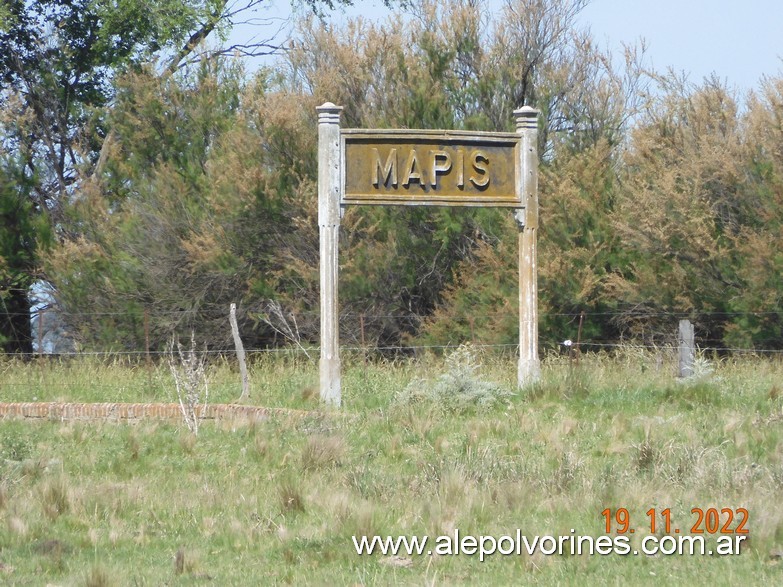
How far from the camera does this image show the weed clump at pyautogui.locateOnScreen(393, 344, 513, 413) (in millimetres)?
12000

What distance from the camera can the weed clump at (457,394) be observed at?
39.4 ft

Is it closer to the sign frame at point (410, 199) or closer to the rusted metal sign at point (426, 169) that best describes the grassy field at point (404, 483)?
the sign frame at point (410, 199)

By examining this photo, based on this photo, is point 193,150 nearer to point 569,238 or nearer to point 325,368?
point 569,238

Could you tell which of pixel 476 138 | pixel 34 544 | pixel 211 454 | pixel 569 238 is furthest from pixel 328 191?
pixel 569 238

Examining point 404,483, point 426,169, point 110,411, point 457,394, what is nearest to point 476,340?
point 426,169

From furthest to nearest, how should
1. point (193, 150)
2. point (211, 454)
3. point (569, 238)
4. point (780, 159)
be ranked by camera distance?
1. point (193, 150)
2. point (569, 238)
3. point (780, 159)
4. point (211, 454)

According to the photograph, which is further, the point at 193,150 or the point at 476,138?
the point at 193,150

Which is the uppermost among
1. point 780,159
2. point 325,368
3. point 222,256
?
point 780,159

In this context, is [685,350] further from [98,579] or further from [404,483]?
[98,579]

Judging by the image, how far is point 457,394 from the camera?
40.1 ft

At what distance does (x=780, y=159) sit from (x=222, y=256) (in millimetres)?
9997

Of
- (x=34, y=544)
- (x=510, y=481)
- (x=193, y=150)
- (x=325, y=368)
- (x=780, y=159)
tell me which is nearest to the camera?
(x=34, y=544)

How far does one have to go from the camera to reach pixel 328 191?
13.2m

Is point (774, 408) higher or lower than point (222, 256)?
lower
